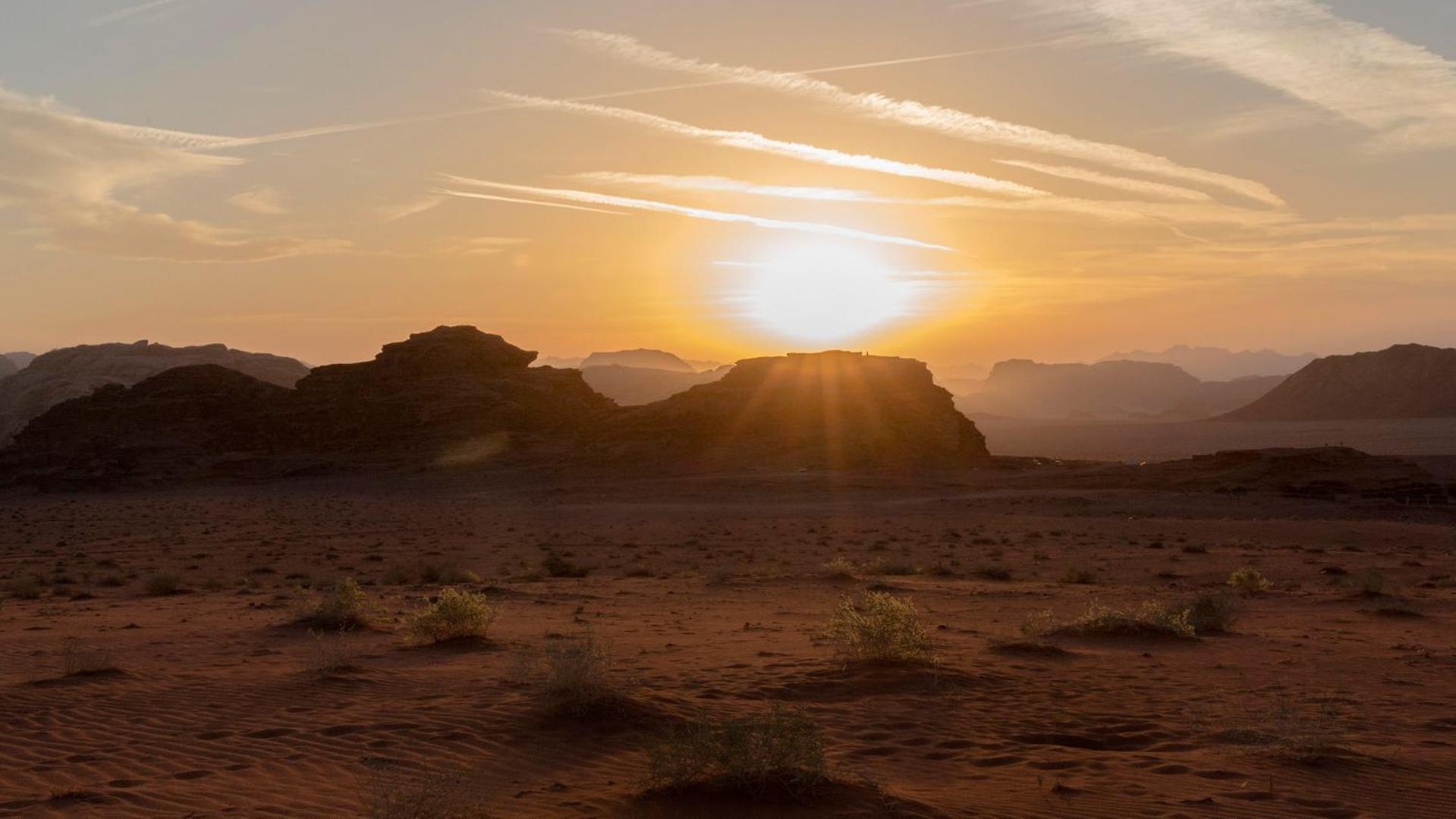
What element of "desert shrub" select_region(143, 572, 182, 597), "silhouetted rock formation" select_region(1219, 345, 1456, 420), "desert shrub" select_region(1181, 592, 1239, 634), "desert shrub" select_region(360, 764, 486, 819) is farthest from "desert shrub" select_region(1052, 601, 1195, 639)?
"silhouetted rock formation" select_region(1219, 345, 1456, 420)

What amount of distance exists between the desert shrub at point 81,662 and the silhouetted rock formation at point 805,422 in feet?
178

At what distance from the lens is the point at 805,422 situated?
74.9 m

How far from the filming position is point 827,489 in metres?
54.2

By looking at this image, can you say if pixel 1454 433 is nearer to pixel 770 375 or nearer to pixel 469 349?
pixel 770 375

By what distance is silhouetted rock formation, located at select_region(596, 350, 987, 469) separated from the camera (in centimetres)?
6900

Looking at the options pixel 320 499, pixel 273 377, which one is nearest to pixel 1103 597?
pixel 320 499

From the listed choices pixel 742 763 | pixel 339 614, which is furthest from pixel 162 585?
pixel 742 763

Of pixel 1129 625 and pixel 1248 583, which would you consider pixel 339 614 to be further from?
pixel 1248 583

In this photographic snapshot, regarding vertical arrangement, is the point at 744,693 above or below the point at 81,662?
below

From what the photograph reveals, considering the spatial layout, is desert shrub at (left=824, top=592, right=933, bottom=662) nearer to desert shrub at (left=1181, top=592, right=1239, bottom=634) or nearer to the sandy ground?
the sandy ground

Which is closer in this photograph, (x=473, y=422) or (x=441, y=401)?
(x=473, y=422)

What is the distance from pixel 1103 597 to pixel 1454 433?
377 ft

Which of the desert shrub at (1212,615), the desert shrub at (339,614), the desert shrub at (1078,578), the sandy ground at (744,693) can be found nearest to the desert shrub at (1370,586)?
the sandy ground at (744,693)

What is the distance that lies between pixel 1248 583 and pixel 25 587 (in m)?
23.7
